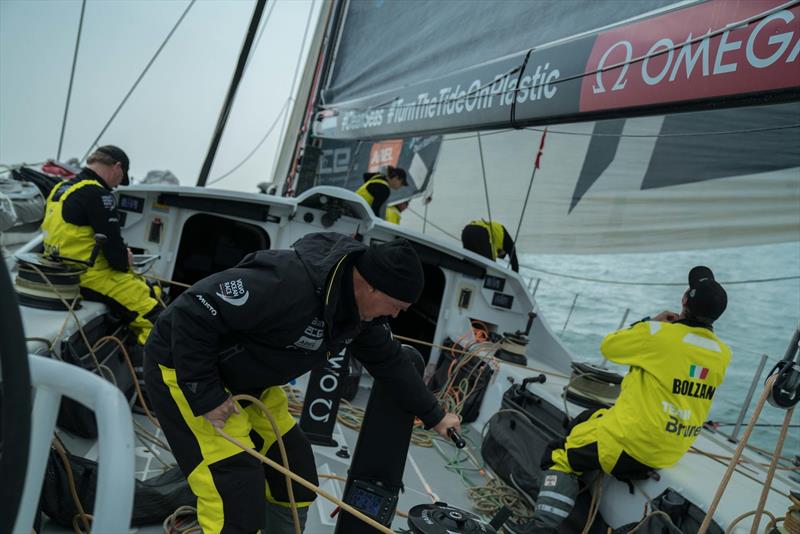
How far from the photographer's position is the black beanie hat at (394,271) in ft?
4.84

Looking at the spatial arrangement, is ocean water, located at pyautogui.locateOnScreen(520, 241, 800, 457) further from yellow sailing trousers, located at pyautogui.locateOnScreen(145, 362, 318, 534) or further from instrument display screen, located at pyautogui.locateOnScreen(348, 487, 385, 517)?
yellow sailing trousers, located at pyautogui.locateOnScreen(145, 362, 318, 534)

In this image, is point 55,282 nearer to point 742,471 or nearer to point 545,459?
point 545,459

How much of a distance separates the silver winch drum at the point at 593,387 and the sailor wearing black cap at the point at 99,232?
6.59 ft

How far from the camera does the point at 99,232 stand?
2.78m

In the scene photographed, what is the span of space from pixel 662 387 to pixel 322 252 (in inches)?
50.0

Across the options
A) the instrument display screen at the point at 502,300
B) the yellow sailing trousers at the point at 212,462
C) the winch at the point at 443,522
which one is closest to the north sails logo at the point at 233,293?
the yellow sailing trousers at the point at 212,462

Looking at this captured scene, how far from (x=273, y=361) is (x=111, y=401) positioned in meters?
0.92

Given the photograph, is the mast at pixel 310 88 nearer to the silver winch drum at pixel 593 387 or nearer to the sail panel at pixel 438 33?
the sail panel at pixel 438 33

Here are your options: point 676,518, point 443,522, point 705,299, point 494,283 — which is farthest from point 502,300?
point 443,522

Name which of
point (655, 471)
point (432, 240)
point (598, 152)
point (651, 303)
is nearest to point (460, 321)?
point (432, 240)

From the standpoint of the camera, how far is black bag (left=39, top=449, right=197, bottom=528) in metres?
1.80

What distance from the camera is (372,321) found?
5.57ft

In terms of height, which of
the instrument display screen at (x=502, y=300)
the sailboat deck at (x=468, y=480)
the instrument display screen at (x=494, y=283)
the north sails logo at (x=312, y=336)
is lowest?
the sailboat deck at (x=468, y=480)

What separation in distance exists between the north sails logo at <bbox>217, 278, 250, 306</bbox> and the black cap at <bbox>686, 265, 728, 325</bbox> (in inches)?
→ 58.3
